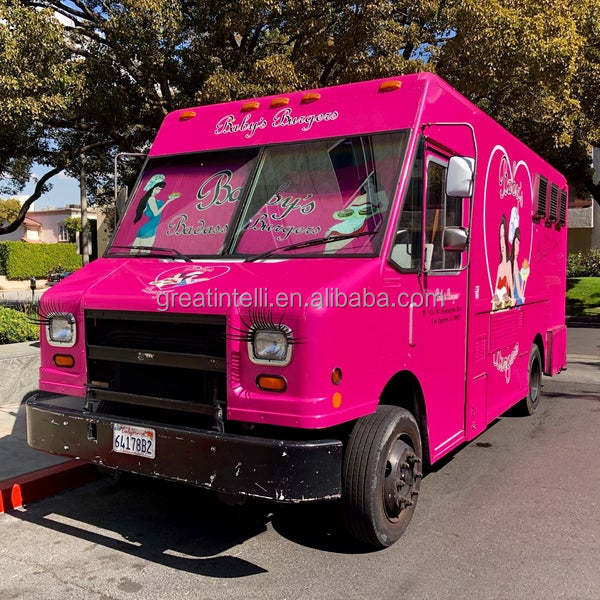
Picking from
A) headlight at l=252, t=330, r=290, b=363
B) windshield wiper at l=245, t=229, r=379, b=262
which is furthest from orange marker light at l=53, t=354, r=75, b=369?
headlight at l=252, t=330, r=290, b=363

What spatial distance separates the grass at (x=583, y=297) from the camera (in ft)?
68.2

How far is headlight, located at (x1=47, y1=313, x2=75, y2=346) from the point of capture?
4.10 meters

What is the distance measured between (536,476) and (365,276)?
293cm

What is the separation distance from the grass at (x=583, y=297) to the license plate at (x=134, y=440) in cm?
1884

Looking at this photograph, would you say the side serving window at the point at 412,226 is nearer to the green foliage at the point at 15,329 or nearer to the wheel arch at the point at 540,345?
the wheel arch at the point at 540,345

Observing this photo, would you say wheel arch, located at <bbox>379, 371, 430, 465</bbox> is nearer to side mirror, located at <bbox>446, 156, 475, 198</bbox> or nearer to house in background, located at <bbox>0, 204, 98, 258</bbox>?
side mirror, located at <bbox>446, 156, 475, 198</bbox>

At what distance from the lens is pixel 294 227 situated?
165 inches

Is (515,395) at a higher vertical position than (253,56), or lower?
lower

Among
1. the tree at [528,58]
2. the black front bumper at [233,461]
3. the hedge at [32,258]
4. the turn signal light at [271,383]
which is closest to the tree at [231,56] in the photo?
the tree at [528,58]

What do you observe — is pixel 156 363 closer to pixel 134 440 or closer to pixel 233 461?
pixel 134 440

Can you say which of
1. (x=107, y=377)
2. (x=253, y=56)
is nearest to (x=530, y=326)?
(x=107, y=377)

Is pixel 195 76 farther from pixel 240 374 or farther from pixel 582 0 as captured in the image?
pixel 240 374

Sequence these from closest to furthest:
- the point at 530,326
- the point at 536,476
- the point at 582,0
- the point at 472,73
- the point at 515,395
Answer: the point at 536,476 < the point at 515,395 < the point at 530,326 < the point at 472,73 < the point at 582,0

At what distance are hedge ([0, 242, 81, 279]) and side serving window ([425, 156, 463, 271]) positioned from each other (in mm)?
39156
